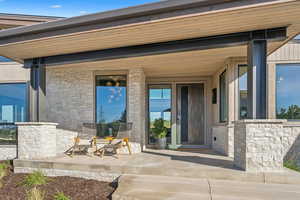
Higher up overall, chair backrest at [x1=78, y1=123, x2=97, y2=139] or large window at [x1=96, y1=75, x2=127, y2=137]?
A: large window at [x1=96, y1=75, x2=127, y2=137]

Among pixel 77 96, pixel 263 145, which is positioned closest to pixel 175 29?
pixel 263 145

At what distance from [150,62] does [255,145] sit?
307 centimetres

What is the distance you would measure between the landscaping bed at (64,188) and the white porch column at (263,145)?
2389 millimetres

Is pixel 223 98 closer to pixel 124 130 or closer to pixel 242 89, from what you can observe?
pixel 242 89

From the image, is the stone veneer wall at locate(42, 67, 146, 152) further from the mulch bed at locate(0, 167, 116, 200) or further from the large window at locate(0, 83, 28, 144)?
the mulch bed at locate(0, 167, 116, 200)

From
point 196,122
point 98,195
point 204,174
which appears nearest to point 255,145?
point 204,174

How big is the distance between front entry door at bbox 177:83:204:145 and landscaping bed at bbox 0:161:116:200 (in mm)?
3868

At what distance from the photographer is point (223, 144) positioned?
5.20 meters

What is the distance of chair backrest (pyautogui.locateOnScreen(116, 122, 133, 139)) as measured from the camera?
515 centimetres

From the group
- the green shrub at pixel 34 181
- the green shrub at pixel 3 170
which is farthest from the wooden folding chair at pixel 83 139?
the green shrub at pixel 34 181

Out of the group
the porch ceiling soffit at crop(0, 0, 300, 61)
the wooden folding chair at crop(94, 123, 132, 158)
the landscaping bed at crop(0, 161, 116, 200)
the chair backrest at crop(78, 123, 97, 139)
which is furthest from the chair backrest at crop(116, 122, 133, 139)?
the porch ceiling soffit at crop(0, 0, 300, 61)

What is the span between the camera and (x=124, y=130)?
5.46 m

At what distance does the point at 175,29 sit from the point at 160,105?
386cm

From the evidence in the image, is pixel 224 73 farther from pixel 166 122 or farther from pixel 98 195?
pixel 98 195
